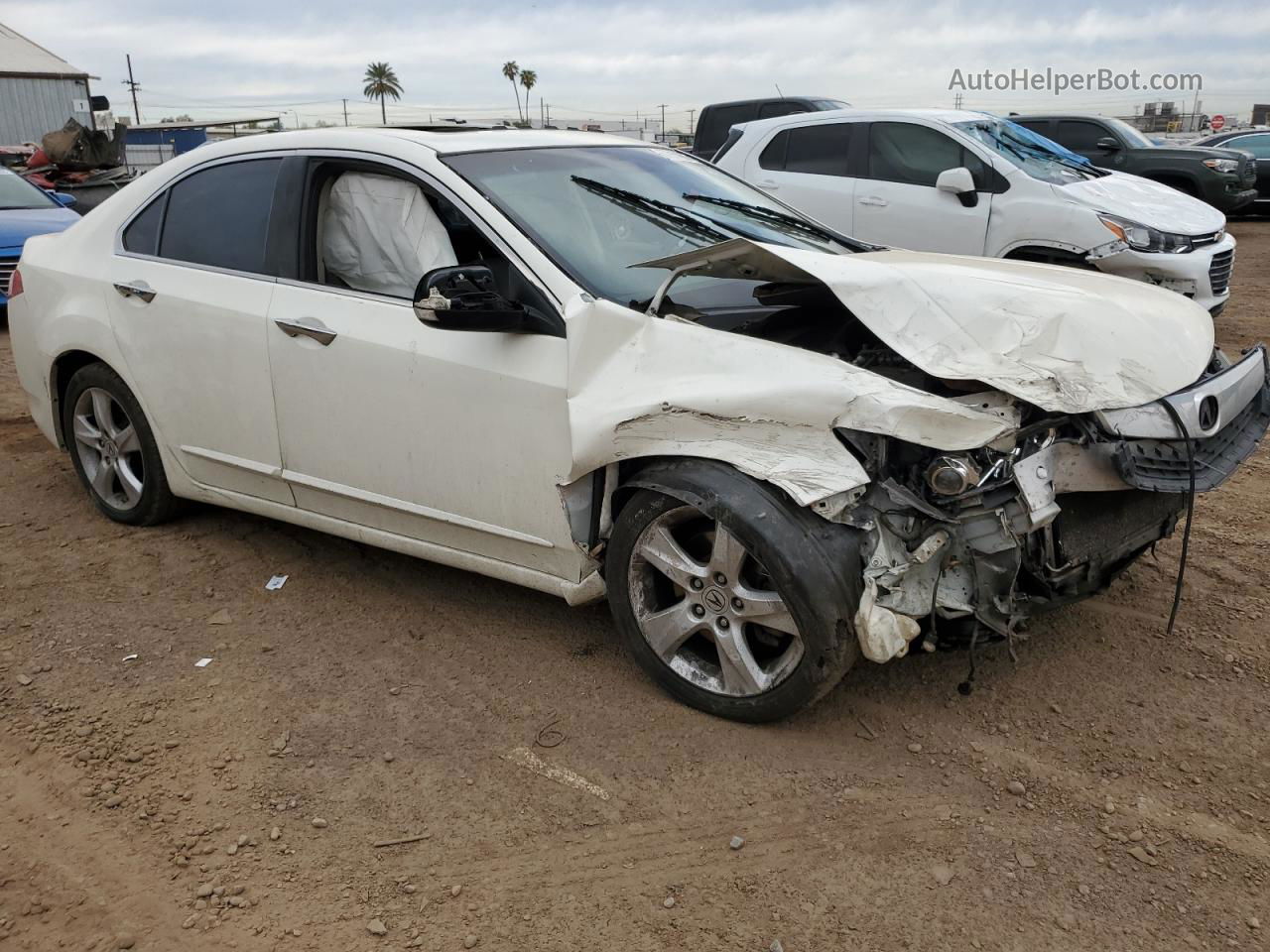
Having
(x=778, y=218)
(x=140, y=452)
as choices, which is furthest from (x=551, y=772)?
(x=140, y=452)

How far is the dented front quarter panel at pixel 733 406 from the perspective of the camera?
2.87m

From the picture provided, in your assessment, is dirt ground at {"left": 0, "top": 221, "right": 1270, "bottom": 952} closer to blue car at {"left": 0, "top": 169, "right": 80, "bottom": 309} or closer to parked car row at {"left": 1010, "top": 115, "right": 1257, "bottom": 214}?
blue car at {"left": 0, "top": 169, "right": 80, "bottom": 309}

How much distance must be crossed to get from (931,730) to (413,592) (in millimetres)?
2052

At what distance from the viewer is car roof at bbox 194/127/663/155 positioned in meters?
3.92

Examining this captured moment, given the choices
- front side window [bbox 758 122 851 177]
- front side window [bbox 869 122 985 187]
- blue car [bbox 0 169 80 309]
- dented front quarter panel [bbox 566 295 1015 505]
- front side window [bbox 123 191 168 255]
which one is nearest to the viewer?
dented front quarter panel [bbox 566 295 1015 505]

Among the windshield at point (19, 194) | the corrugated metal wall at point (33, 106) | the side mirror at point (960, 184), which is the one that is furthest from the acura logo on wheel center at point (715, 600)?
the corrugated metal wall at point (33, 106)

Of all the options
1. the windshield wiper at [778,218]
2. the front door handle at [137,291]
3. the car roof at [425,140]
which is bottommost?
the front door handle at [137,291]

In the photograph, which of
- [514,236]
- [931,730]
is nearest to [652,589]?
[931,730]

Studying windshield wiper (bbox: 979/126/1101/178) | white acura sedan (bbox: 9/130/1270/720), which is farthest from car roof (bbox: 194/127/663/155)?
windshield wiper (bbox: 979/126/1101/178)

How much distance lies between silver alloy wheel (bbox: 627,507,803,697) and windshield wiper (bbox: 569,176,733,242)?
3.84ft

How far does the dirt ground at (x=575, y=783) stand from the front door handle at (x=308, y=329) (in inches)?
41.3

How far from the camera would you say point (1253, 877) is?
263cm

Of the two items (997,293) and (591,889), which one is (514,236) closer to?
(997,293)

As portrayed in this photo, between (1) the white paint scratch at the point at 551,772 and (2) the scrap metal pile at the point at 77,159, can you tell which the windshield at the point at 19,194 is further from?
(1) the white paint scratch at the point at 551,772
